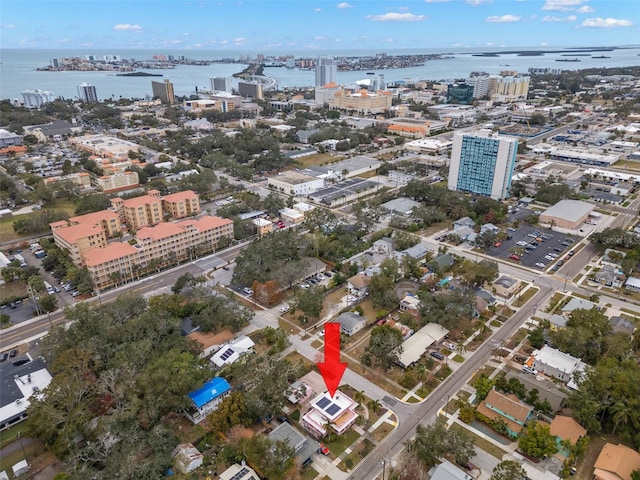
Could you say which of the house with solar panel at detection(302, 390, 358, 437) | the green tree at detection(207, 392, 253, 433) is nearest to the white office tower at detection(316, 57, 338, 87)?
the house with solar panel at detection(302, 390, 358, 437)

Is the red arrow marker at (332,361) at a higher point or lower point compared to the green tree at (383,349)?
lower

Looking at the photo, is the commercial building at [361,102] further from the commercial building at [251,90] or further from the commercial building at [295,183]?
the commercial building at [295,183]

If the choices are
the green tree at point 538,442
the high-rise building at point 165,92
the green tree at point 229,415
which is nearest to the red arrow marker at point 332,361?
the green tree at point 229,415

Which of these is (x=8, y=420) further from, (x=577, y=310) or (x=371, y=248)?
(x=577, y=310)

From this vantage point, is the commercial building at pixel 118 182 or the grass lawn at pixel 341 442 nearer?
the grass lawn at pixel 341 442

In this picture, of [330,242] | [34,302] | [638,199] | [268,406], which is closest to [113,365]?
[268,406]

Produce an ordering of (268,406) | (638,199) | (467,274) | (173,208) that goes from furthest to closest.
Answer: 1. (638,199)
2. (173,208)
3. (467,274)
4. (268,406)

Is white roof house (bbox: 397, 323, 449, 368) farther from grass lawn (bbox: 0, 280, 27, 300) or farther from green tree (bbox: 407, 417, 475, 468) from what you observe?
grass lawn (bbox: 0, 280, 27, 300)

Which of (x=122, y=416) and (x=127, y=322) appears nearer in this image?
(x=122, y=416)

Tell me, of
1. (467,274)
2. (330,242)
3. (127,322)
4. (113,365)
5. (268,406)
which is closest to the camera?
(268,406)
